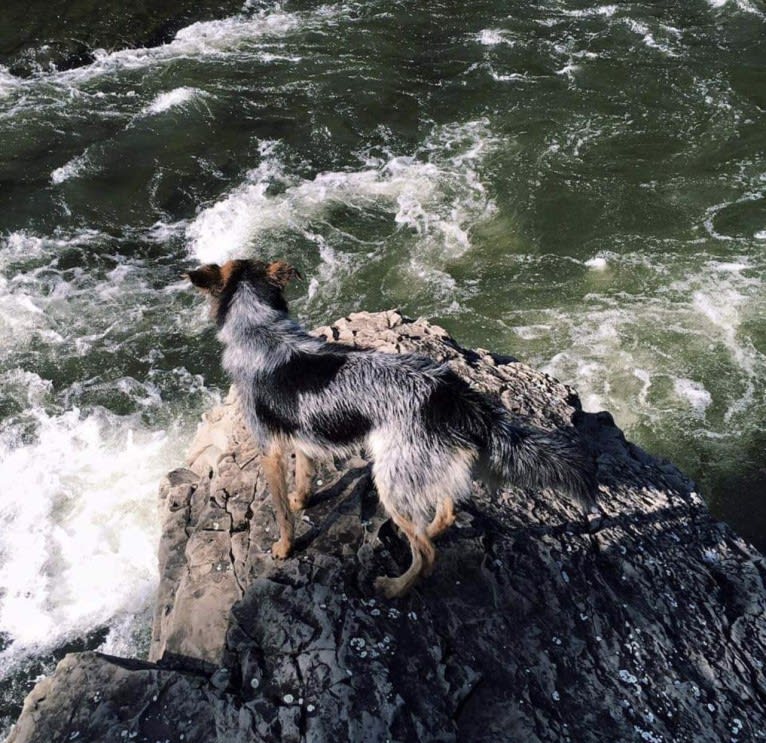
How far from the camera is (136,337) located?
10.8 metres

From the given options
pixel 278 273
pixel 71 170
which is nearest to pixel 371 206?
pixel 71 170

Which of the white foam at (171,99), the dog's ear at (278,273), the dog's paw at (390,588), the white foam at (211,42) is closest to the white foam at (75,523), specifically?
the dog's paw at (390,588)

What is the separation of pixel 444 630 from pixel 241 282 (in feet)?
9.59

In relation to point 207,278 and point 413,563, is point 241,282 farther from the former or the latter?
point 413,563

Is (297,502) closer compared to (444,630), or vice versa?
(444,630)

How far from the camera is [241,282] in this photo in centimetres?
566

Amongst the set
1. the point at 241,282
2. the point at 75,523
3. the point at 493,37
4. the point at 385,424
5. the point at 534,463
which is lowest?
the point at 75,523

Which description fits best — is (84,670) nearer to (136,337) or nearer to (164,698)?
(164,698)

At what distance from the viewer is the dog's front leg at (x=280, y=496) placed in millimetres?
5305

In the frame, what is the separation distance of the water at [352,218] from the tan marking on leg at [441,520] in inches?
140

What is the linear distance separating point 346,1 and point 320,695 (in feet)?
59.8

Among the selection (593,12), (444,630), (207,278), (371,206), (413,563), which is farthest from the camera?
(593,12)

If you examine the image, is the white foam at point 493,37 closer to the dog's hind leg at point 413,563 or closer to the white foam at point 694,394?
the white foam at point 694,394

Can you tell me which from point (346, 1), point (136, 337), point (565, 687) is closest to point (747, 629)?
point (565, 687)
